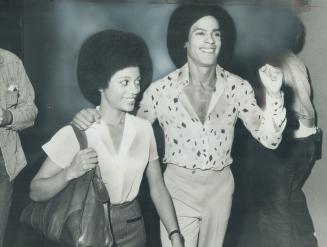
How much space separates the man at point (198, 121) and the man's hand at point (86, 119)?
0.26 metres

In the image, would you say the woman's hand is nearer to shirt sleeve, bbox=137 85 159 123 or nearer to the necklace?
the necklace

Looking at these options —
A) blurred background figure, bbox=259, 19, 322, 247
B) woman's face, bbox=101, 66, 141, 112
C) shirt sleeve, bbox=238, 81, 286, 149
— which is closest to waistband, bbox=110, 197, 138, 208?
woman's face, bbox=101, 66, 141, 112

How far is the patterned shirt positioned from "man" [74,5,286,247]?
17.4 inches

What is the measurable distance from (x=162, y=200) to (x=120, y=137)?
0.91ft

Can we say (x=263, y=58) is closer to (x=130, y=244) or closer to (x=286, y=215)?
(x=286, y=215)

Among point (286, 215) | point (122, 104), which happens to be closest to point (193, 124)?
point (122, 104)

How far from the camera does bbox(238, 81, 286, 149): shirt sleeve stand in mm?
1846

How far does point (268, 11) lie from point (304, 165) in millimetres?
791

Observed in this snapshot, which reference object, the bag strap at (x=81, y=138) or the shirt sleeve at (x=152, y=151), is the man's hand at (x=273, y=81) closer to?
the shirt sleeve at (x=152, y=151)

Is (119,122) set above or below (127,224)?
above

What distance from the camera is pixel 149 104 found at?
6.58 ft

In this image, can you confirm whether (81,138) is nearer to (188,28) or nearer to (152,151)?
(152,151)

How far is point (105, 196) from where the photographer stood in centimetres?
165

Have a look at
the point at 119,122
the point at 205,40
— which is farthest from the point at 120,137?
the point at 205,40
